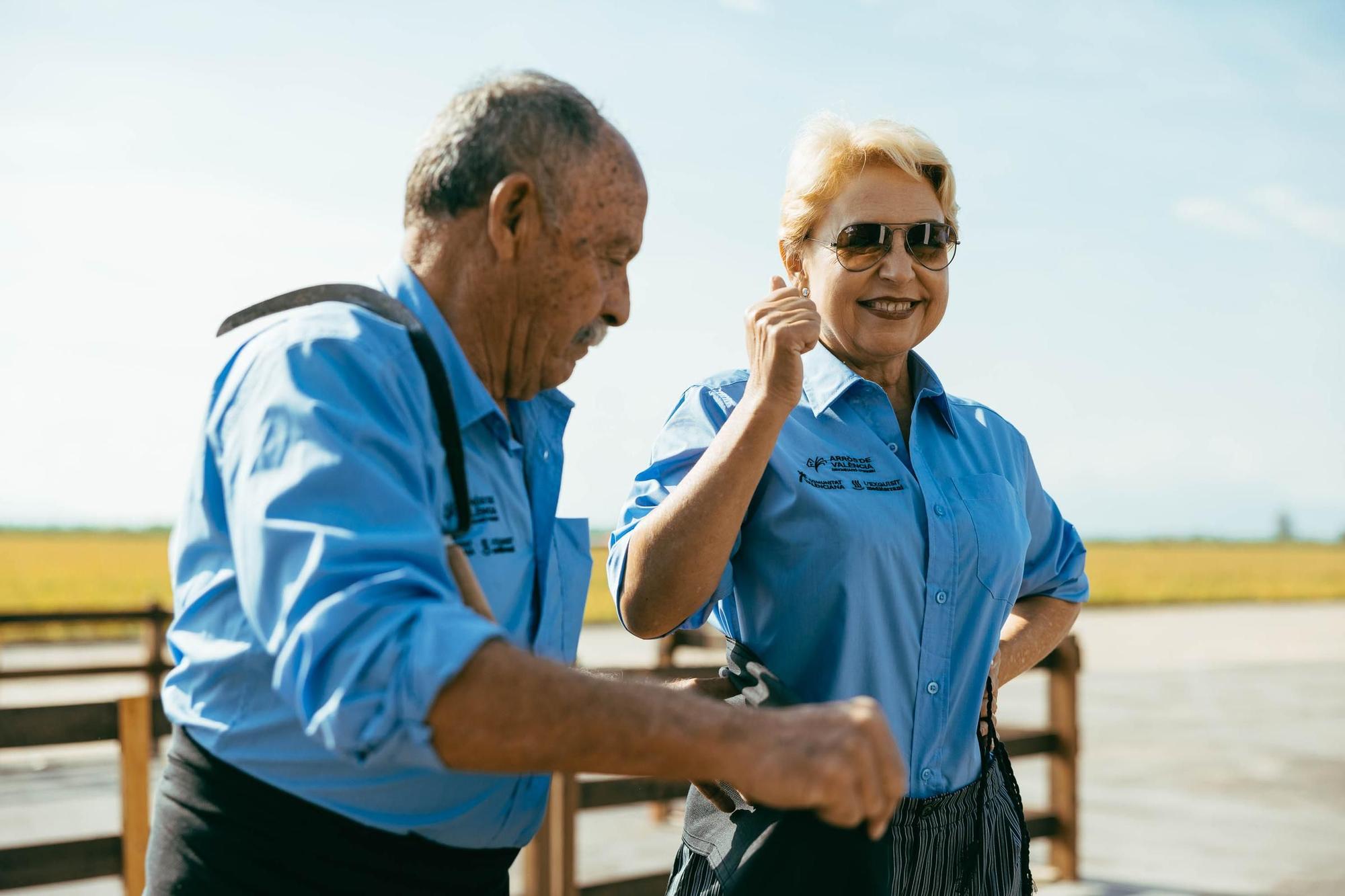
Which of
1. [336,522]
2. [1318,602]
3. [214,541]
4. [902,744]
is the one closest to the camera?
[336,522]

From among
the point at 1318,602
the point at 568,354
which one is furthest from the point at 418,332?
the point at 1318,602

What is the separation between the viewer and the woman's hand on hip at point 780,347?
2041mm

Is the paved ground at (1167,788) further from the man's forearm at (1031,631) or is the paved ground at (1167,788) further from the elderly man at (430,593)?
the elderly man at (430,593)

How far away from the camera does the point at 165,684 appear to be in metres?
1.64

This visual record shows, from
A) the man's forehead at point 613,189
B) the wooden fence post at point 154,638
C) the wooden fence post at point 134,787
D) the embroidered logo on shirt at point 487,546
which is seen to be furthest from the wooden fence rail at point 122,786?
the wooden fence post at point 154,638

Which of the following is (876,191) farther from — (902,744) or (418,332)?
(418,332)

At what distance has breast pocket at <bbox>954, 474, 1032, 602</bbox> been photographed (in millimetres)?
2324

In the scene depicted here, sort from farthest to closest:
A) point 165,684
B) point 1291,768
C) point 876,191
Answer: point 1291,768 < point 876,191 < point 165,684

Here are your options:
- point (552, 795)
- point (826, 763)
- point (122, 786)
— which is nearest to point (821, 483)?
point (826, 763)

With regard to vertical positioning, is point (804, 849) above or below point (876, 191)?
below

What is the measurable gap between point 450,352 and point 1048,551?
1674 millimetres

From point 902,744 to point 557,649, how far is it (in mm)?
793

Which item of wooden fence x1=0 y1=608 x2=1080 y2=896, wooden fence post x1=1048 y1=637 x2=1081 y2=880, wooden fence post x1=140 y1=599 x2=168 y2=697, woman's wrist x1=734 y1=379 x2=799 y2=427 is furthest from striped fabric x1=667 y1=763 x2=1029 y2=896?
wooden fence post x1=140 y1=599 x2=168 y2=697

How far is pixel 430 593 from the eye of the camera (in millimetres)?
1247
